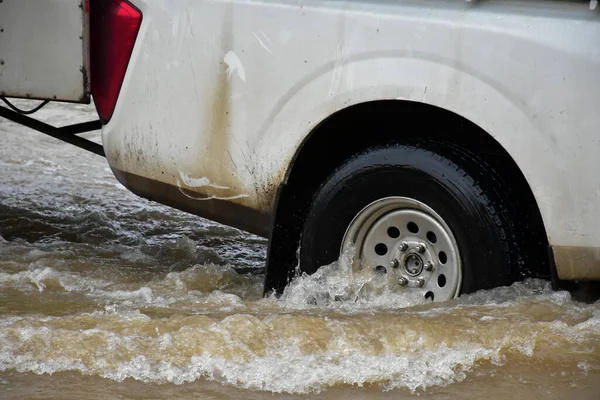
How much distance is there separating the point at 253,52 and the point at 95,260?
171 centimetres

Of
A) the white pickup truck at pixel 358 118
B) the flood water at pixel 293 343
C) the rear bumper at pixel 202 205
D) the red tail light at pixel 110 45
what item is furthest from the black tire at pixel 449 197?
the red tail light at pixel 110 45

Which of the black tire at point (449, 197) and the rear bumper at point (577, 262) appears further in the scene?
the black tire at point (449, 197)

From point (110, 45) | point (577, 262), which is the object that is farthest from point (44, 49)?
point (577, 262)

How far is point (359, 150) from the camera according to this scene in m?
3.73

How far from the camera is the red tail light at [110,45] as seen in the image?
3.87 metres

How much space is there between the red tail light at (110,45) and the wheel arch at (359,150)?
0.89 m

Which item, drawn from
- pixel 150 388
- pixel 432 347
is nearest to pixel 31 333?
pixel 150 388

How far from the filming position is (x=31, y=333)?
340cm

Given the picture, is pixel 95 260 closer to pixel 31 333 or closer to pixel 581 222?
pixel 31 333

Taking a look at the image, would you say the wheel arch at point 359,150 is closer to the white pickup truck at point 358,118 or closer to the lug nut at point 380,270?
the white pickup truck at point 358,118

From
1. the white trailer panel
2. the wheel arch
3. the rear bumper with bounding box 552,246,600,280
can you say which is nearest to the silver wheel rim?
the wheel arch

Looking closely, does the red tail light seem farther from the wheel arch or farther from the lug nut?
the lug nut

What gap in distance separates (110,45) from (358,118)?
113cm

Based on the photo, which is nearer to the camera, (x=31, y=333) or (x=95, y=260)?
(x=31, y=333)
